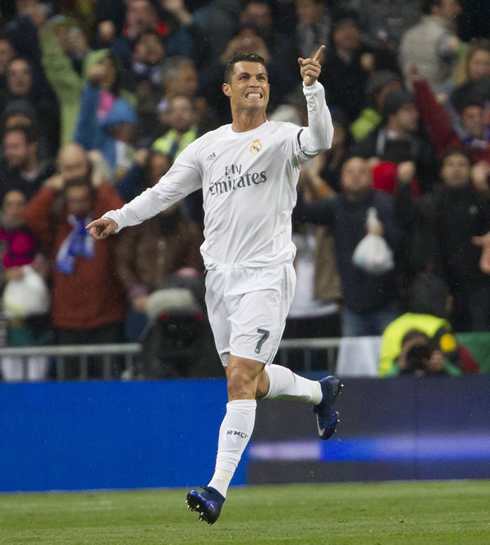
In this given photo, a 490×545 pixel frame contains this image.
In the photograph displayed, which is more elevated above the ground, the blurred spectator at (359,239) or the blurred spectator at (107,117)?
the blurred spectator at (107,117)

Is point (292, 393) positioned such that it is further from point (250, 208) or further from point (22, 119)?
point (22, 119)

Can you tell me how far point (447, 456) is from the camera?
9.07 meters

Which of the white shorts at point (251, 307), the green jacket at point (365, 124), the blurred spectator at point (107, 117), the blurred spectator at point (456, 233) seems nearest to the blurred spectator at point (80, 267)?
the blurred spectator at point (107, 117)

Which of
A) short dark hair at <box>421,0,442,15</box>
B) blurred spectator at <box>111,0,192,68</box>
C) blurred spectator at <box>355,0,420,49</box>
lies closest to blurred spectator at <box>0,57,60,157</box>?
blurred spectator at <box>111,0,192,68</box>

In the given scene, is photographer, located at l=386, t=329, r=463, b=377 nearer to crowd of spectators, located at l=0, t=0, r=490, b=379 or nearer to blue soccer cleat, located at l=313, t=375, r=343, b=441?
crowd of spectators, located at l=0, t=0, r=490, b=379

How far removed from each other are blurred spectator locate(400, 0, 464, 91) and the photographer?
2.51 m

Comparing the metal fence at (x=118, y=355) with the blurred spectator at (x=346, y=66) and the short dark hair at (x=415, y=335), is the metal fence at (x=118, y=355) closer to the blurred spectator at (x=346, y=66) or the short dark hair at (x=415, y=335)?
the short dark hair at (x=415, y=335)

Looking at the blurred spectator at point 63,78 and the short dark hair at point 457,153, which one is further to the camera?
the blurred spectator at point 63,78

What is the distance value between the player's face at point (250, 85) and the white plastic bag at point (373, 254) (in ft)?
11.1

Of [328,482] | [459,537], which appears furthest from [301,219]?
[459,537]

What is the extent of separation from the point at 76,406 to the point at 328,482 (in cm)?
205

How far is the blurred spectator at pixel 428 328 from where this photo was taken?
9008 millimetres

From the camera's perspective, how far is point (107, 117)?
1041 cm

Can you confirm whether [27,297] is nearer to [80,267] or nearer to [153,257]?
[80,267]
